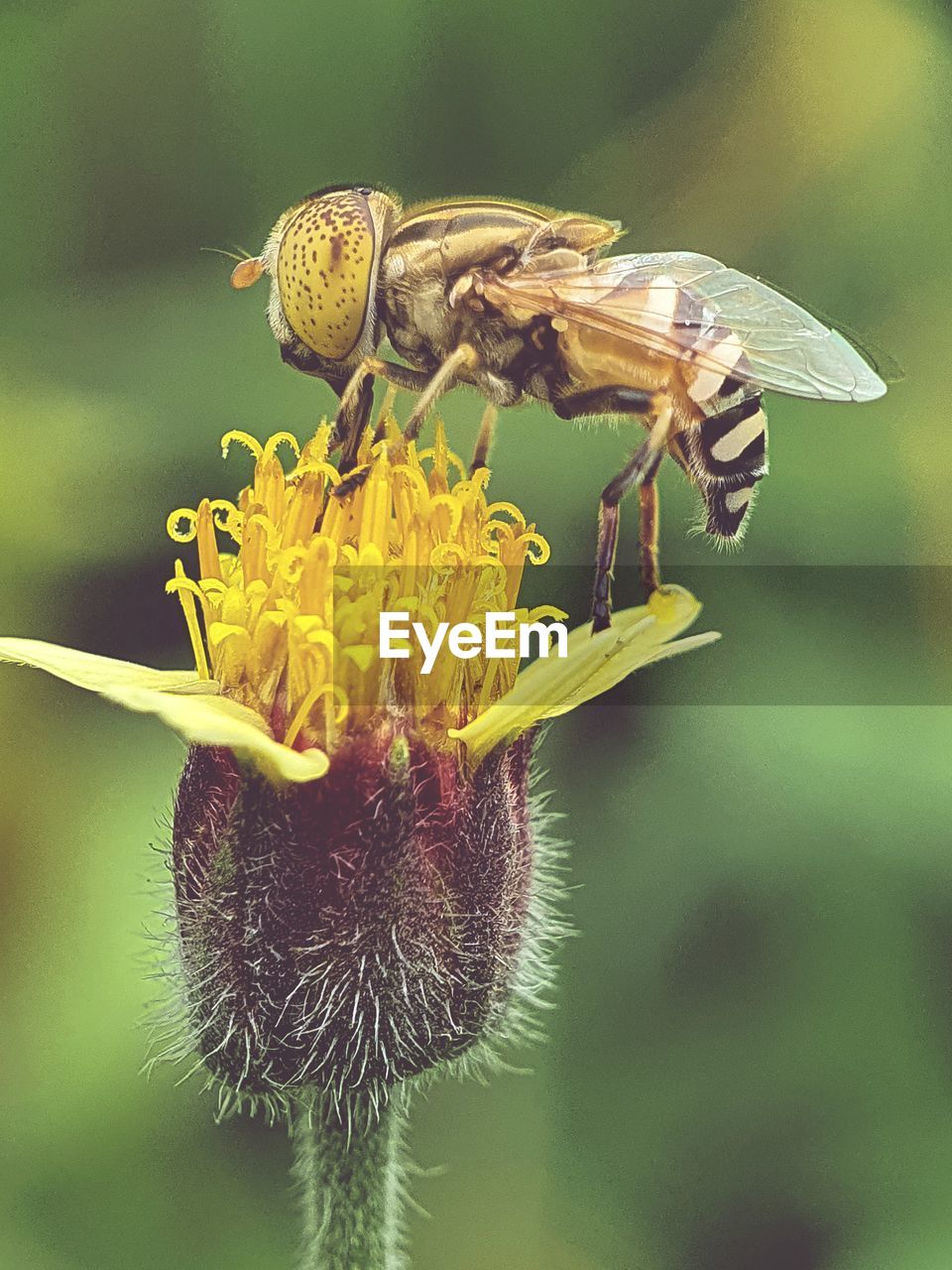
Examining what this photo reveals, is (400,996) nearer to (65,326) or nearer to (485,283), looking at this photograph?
(485,283)

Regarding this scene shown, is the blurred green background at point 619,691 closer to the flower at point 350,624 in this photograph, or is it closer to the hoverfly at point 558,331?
the hoverfly at point 558,331

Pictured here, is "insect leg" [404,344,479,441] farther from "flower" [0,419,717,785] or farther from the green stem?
the green stem

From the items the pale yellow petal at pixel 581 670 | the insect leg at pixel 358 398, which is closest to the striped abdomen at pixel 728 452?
the pale yellow petal at pixel 581 670

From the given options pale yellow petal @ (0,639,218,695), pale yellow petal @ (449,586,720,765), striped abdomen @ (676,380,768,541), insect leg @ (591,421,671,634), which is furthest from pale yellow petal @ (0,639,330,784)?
striped abdomen @ (676,380,768,541)

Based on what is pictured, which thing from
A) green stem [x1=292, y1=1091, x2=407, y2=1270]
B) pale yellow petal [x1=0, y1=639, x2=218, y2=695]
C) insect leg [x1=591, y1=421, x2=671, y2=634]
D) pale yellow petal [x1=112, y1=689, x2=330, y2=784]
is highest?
insect leg [x1=591, y1=421, x2=671, y2=634]

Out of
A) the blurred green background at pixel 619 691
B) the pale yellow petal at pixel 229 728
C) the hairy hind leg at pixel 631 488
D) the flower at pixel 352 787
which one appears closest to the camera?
the pale yellow petal at pixel 229 728

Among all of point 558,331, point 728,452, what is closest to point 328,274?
point 558,331
